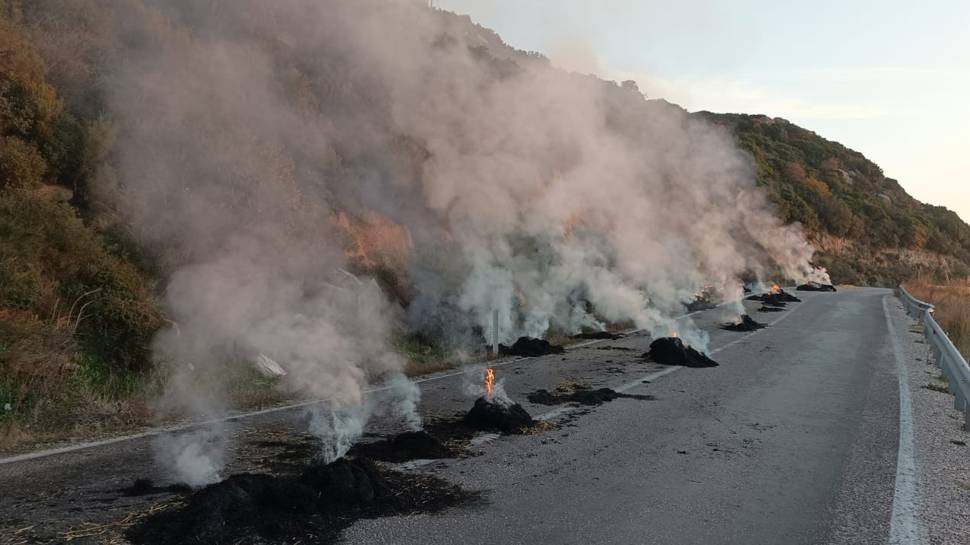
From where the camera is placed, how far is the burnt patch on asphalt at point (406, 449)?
5.63 m

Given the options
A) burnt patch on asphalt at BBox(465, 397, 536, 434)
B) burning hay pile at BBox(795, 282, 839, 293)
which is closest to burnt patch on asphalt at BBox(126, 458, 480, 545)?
burnt patch on asphalt at BBox(465, 397, 536, 434)

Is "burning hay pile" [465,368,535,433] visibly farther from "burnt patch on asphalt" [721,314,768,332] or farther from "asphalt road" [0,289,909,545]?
"burnt patch on asphalt" [721,314,768,332]

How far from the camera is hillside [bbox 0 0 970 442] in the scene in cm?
811

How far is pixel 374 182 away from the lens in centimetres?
1592

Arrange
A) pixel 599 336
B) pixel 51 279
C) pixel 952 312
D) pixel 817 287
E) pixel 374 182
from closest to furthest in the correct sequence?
pixel 51 279, pixel 599 336, pixel 374 182, pixel 952 312, pixel 817 287

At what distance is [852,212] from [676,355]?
58.9 meters

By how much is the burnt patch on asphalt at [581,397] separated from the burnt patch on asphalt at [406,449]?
2.39 metres

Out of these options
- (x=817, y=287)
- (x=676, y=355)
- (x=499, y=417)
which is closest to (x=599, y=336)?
(x=676, y=355)

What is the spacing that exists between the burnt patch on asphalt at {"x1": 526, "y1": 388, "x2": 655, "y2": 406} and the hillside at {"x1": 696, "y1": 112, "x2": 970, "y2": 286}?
46.8 metres

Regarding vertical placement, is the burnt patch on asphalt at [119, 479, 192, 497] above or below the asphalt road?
above

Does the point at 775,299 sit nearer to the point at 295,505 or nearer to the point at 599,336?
the point at 599,336

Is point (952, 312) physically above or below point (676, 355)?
below

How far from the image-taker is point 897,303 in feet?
94.7

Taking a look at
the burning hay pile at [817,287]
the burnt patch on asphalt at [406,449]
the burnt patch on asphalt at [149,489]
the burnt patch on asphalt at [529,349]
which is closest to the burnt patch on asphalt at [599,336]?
the burnt patch on asphalt at [529,349]
